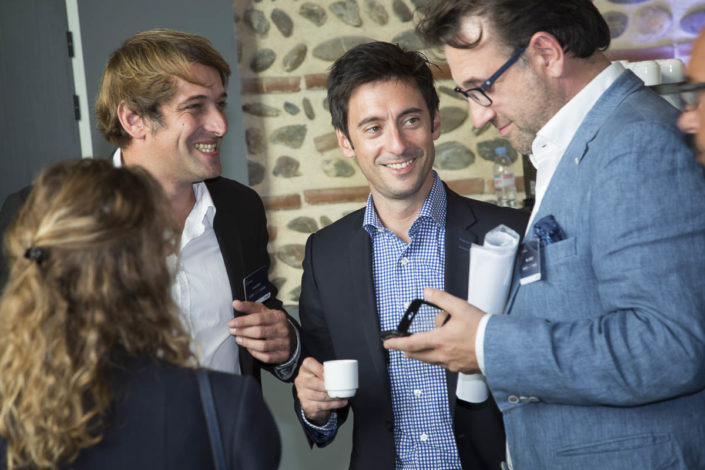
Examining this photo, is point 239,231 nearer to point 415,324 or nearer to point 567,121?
point 415,324

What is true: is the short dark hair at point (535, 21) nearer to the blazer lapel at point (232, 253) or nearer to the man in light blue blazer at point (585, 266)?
the man in light blue blazer at point (585, 266)

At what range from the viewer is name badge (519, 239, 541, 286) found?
55.1 inches

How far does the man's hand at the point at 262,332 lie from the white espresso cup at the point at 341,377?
0.37m

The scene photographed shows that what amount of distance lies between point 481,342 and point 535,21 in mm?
666

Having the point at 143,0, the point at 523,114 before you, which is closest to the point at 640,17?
the point at 143,0

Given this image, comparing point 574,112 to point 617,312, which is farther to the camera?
point 574,112

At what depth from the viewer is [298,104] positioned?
3.94 metres

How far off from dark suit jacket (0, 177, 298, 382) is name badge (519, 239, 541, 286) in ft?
3.35

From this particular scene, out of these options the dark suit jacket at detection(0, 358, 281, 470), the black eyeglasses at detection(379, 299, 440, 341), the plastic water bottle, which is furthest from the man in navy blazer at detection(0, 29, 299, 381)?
the plastic water bottle

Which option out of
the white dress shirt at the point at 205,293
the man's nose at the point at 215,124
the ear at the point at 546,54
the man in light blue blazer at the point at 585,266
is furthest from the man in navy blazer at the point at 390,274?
the ear at the point at 546,54

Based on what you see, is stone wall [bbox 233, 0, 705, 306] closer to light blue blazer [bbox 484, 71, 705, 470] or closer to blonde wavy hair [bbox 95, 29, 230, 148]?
blonde wavy hair [bbox 95, 29, 230, 148]

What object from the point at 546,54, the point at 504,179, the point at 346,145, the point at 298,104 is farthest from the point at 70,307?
the point at 504,179

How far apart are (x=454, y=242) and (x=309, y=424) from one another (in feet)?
2.11

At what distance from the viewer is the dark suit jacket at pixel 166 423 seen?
42.5 inches
